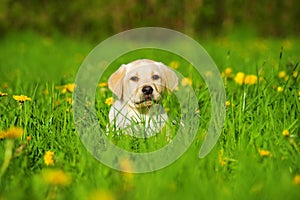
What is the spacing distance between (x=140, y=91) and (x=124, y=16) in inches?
265

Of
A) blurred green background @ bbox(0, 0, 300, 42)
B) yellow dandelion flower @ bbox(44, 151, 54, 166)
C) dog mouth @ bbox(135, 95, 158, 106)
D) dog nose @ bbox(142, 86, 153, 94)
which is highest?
blurred green background @ bbox(0, 0, 300, 42)

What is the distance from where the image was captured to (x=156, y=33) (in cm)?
944

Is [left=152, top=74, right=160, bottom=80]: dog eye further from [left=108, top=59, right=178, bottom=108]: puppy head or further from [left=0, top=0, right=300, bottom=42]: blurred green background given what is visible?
[left=0, top=0, right=300, bottom=42]: blurred green background

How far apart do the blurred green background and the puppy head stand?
6.36 metres

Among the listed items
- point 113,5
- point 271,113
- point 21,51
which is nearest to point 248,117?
point 271,113

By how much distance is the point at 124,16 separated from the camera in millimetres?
9203

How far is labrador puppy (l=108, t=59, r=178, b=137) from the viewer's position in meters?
2.59

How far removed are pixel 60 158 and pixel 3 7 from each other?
7.29m

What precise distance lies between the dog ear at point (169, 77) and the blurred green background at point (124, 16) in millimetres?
6301

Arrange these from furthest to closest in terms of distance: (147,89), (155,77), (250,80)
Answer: (250,80) < (155,77) < (147,89)

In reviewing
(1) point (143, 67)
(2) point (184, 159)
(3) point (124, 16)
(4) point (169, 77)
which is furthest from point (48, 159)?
(3) point (124, 16)

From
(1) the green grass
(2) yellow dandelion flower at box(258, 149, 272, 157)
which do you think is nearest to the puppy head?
(1) the green grass

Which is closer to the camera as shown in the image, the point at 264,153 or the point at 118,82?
the point at 264,153

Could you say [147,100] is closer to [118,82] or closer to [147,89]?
[147,89]
